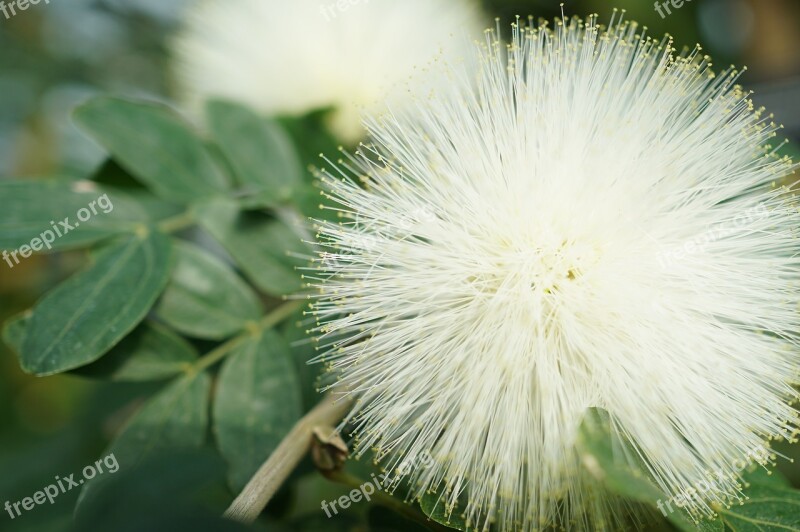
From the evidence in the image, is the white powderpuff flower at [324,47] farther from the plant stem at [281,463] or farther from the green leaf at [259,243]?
the plant stem at [281,463]

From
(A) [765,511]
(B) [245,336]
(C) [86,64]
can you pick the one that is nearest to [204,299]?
(B) [245,336]

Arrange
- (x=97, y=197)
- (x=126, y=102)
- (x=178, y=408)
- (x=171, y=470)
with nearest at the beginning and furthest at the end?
1. (x=171, y=470)
2. (x=178, y=408)
3. (x=97, y=197)
4. (x=126, y=102)

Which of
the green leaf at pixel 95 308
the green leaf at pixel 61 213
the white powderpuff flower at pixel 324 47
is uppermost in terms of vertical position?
the white powderpuff flower at pixel 324 47

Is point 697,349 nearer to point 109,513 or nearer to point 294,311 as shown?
point 294,311

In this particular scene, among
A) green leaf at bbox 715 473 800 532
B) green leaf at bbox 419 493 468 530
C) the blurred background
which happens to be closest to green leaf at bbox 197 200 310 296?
green leaf at bbox 419 493 468 530

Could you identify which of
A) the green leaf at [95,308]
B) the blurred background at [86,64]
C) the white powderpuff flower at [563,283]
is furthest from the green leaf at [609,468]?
the blurred background at [86,64]

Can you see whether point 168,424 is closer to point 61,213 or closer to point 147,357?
point 147,357

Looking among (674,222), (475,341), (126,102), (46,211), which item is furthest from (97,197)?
(674,222)
